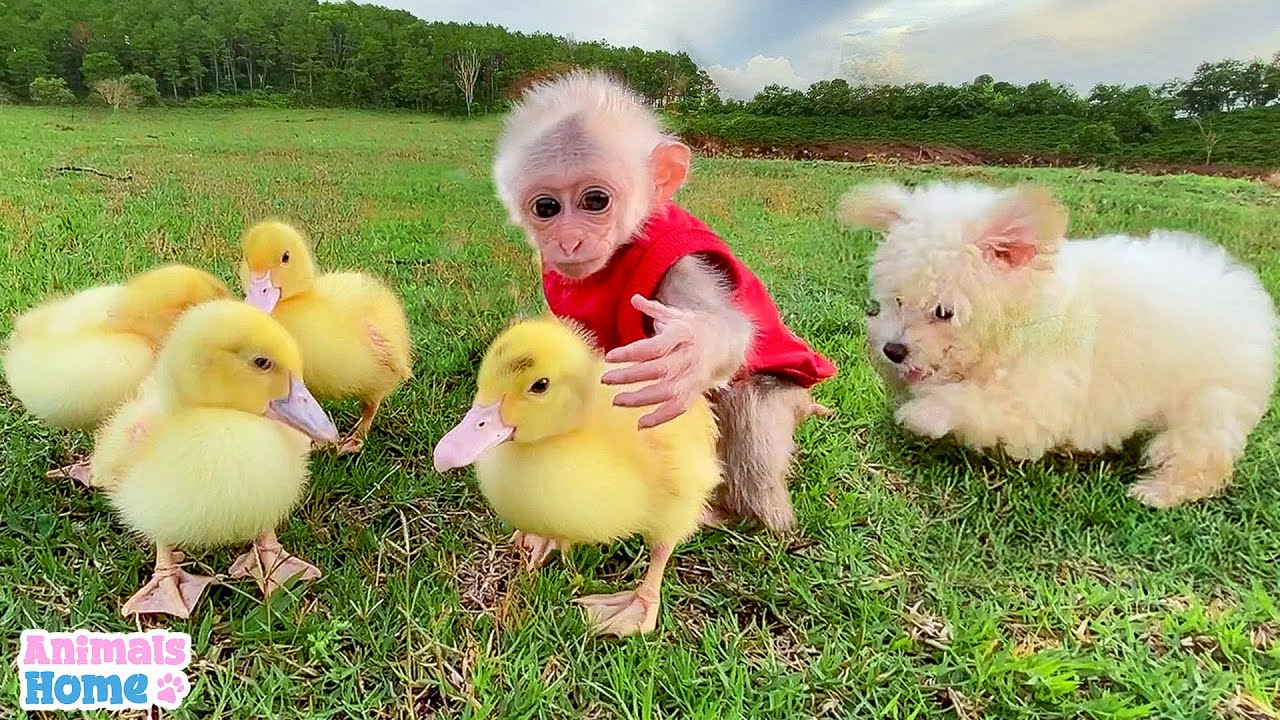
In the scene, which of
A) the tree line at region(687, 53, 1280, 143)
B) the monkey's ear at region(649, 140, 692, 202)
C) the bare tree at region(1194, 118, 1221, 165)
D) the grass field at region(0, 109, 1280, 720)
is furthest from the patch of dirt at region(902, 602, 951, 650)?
the bare tree at region(1194, 118, 1221, 165)

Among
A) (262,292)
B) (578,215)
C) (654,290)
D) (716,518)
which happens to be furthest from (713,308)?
(262,292)

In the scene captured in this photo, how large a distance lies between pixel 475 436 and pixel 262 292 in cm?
37

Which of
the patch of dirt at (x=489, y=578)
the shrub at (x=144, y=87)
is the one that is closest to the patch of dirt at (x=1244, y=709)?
the patch of dirt at (x=489, y=578)

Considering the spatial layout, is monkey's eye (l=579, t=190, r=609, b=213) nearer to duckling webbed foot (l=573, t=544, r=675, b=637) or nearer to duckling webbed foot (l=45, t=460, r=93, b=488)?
duckling webbed foot (l=573, t=544, r=675, b=637)

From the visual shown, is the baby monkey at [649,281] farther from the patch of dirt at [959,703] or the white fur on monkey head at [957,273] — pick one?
the patch of dirt at [959,703]

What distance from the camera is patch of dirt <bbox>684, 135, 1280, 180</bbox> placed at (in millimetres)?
1302

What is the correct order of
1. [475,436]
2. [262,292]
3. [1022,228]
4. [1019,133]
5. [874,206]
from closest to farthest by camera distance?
[475,436] → [262,292] → [1022,228] → [874,206] → [1019,133]

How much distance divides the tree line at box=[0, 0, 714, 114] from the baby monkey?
202 millimetres

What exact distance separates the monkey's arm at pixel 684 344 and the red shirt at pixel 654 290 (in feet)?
0.05

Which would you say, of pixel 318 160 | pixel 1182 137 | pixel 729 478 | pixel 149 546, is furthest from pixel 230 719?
pixel 1182 137

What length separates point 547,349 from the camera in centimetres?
80

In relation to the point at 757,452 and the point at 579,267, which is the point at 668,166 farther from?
the point at 757,452

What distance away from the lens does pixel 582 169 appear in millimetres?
880

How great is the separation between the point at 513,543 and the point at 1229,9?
3.70ft
